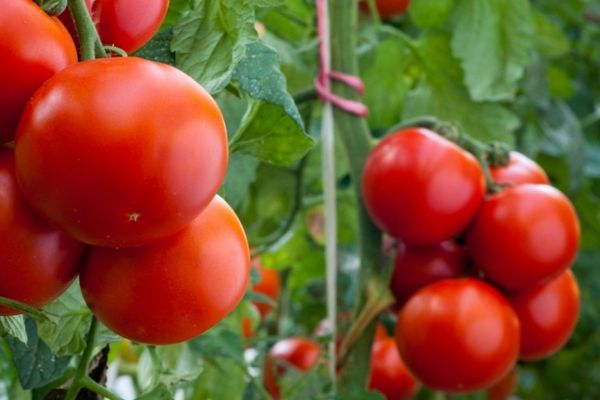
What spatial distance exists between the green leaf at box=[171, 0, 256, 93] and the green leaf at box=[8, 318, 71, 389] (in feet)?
0.59

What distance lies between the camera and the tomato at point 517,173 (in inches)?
37.8

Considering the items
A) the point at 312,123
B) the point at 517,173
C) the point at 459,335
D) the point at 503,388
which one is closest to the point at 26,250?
the point at 459,335

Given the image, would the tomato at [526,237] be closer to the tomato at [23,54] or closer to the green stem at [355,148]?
the green stem at [355,148]

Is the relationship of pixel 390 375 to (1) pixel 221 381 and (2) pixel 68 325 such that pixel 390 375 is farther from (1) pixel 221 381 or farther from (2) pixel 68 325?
(2) pixel 68 325

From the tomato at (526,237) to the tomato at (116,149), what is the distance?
57 cm

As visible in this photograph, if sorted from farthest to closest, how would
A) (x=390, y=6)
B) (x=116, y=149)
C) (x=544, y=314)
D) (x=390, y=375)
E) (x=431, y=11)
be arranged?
(x=390, y=6), (x=431, y=11), (x=390, y=375), (x=544, y=314), (x=116, y=149)

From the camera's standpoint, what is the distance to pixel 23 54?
36cm

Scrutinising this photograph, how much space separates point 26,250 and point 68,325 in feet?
0.33

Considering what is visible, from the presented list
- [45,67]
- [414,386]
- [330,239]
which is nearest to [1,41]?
[45,67]

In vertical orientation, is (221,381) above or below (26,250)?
below

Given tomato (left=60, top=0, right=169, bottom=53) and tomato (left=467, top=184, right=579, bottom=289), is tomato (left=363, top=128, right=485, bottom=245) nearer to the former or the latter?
tomato (left=467, top=184, right=579, bottom=289)

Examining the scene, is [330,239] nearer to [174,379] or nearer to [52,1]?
[174,379]

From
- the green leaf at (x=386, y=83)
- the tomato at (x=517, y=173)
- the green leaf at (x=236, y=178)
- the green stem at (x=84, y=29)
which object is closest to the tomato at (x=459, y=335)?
the tomato at (x=517, y=173)

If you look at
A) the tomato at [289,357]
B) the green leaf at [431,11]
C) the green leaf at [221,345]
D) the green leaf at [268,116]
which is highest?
the green leaf at [268,116]
